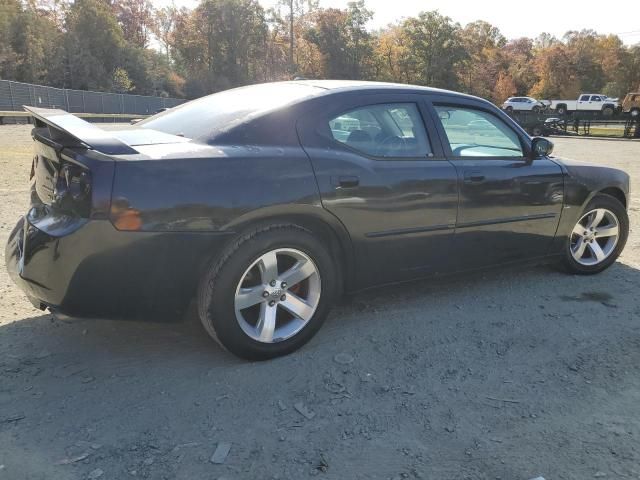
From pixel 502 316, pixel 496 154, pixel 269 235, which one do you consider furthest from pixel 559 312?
pixel 269 235

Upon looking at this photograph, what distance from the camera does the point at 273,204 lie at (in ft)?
9.23

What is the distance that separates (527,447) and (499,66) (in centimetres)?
7670

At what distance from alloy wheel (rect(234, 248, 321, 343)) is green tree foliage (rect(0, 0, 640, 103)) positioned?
52.0 meters

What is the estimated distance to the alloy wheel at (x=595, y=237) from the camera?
448cm

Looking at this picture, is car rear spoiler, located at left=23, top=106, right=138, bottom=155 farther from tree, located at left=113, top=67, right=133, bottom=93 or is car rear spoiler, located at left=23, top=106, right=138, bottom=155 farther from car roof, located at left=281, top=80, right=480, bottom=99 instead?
tree, located at left=113, top=67, right=133, bottom=93

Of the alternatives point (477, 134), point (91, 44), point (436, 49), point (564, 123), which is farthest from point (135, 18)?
point (477, 134)

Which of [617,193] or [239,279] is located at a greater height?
[617,193]

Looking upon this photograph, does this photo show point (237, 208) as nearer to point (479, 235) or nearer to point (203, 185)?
point (203, 185)

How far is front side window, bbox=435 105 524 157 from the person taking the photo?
3.69 metres

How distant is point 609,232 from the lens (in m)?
4.60

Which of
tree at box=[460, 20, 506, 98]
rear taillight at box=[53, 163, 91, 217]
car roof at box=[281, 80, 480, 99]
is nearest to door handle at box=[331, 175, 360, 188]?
car roof at box=[281, 80, 480, 99]

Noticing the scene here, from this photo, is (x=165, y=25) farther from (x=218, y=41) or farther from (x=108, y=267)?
(x=108, y=267)

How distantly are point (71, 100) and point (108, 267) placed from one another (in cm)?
3899

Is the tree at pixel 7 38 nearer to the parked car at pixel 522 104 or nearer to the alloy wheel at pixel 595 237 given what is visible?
the parked car at pixel 522 104
